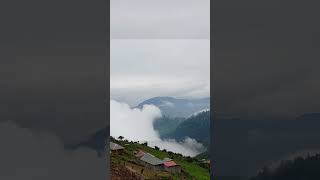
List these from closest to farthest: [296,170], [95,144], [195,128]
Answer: [95,144]
[296,170]
[195,128]

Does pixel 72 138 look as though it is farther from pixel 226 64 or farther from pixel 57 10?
pixel 226 64

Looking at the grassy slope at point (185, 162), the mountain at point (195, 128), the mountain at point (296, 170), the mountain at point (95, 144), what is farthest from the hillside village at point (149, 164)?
the mountain at point (296, 170)

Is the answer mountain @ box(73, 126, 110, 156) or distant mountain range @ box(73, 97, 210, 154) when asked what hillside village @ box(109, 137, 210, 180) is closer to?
distant mountain range @ box(73, 97, 210, 154)

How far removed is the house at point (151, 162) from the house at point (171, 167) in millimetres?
204

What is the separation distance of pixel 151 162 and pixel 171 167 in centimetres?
103

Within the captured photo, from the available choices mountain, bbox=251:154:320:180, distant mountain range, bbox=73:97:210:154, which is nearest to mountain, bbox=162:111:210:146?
distant mountain range, bbox=73:97:210:154

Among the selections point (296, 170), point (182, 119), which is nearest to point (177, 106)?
point (182, 119)

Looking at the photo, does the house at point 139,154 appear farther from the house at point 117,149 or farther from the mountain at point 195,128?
the mountain at point 195,128

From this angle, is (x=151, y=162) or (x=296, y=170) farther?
(x=151, y=162)

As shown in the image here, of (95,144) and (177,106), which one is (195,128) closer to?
(177,106)

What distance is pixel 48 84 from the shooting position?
18.6 feet

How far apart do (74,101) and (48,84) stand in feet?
1.31

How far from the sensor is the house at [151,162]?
42.9 ft

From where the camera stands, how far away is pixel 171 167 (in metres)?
13.9
